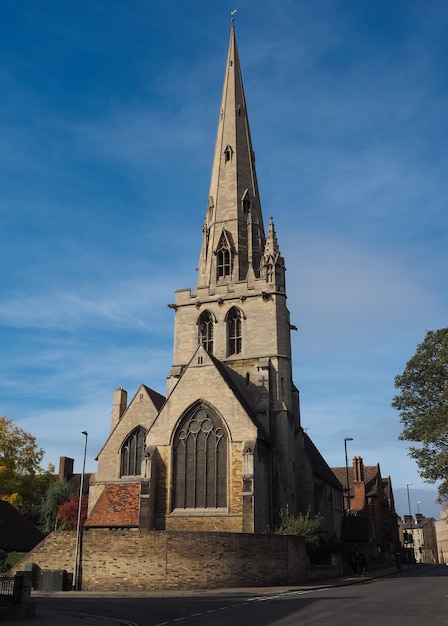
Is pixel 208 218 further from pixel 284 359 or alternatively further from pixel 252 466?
pixel 252 466

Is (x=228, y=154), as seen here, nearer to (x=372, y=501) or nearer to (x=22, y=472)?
(x=22, y=472)

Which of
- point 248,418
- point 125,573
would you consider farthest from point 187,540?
point 248,418

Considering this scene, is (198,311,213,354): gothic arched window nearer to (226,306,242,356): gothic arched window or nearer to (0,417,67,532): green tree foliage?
(226,306,242,356): gothic arched window

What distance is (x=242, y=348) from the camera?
40156 millimetres

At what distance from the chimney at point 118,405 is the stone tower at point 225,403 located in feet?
0.23

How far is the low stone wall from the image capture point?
24.4 meters

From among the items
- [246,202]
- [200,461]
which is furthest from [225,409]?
[246,202]

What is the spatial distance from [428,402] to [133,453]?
17.9 m

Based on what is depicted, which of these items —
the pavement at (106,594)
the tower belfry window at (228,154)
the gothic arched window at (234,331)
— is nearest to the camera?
the pavement at (106,594)

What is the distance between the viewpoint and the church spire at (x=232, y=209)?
143 ft

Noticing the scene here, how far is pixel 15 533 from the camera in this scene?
33656 mm

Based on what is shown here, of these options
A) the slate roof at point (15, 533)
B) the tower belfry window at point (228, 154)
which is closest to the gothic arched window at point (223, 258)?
the tower belfry window at point (228, 154)

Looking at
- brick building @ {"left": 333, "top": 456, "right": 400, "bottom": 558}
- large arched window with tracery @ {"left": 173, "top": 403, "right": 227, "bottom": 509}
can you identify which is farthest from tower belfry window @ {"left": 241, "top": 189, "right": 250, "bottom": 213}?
brick building @ {"left": 333, "top": 456, "right": 400, "bottom": 558}

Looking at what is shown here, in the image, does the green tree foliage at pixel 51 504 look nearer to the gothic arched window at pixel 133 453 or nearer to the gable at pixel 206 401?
the gothic arched window at pixel 133 453
